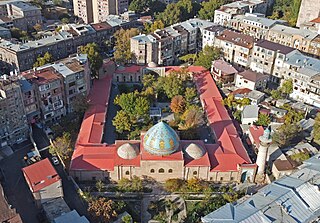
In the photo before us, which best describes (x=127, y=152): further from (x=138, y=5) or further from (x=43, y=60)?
(x=138, y=5)

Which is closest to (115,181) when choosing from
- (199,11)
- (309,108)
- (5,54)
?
(309,108)

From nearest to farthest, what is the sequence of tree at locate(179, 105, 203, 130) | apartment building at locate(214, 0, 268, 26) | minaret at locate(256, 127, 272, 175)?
minaret at locate(256, 127, 272, 175) → tree at locate(179, 105, 203, 130) → apartment building at locate(214, 0, 268, 26)

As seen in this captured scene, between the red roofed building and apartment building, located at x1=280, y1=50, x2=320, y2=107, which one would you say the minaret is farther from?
the red roofed building

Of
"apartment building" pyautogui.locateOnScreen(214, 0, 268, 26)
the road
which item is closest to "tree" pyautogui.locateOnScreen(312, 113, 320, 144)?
the road

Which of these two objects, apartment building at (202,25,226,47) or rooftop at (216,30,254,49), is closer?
rooftop at (216,30,254,49)

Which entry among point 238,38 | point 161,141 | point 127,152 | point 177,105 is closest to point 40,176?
point 127,152

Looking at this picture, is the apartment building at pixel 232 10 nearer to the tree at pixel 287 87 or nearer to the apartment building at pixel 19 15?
the tree at pixel 287 87
